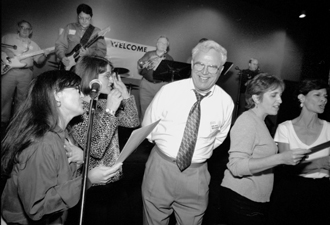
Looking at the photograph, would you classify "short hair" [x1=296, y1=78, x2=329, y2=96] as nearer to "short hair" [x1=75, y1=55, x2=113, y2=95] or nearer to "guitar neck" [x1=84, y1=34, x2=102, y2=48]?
"short hair" [x1=75, y1=55, x2=113, y2=95]

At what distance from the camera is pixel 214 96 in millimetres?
1821

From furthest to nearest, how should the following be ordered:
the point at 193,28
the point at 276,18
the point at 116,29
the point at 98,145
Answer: the point at 276,18 < the point at 193,28 < the point at 116,29 < the point at 98,145

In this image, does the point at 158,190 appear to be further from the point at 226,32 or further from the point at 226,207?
the point at 226,32

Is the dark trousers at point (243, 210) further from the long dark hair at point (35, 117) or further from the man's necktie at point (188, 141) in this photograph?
the long dark hair at point (35, 117)

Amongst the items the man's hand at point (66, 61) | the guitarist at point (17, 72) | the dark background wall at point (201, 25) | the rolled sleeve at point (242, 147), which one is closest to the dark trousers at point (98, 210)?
the rolled sleeve at point (242, 147)

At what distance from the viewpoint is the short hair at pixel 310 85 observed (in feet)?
6.94

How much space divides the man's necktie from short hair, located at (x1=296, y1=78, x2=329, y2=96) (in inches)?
43.8

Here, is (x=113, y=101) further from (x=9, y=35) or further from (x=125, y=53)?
(x=125, y=53)

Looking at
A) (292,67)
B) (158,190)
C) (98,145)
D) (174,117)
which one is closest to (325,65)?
(174,117)

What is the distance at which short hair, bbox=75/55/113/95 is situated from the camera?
203 cm

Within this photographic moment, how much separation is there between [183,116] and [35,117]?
94 centimetres

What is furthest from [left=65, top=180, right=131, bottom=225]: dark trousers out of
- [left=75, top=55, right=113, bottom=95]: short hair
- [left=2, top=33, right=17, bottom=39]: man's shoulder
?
[left=2, top=33, right=17, bottom=39]: man's shoulder

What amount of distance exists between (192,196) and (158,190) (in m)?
0.24

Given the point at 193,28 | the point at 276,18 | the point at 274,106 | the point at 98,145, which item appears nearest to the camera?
the point at 98,145
